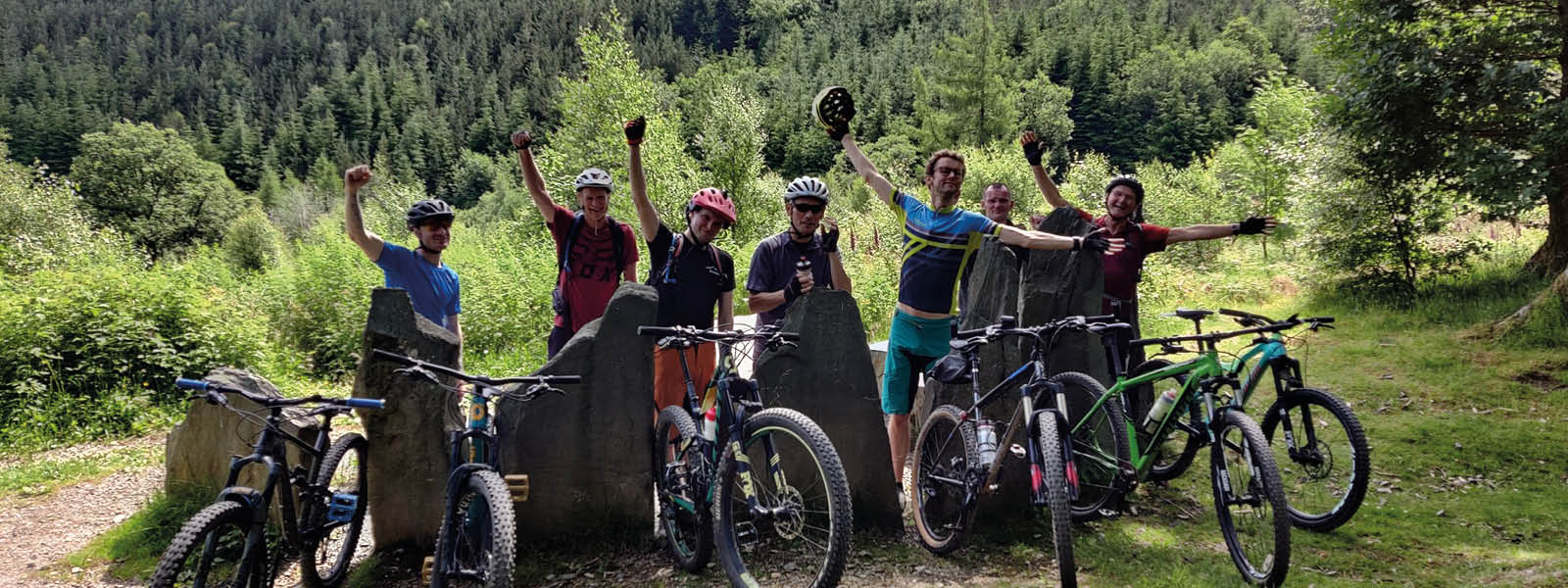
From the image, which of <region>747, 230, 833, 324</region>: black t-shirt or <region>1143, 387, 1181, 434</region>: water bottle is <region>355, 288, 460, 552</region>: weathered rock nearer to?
<region>747, 230, 833, 324</region>: black t-shirt

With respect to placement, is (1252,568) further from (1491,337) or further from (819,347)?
(1491,337)

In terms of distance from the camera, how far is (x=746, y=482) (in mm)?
3318

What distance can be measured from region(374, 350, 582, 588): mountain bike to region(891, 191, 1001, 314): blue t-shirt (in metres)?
2.02

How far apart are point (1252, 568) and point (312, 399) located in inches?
166

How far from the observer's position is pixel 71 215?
26016 millimetres

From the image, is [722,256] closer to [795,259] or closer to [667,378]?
[795,259]

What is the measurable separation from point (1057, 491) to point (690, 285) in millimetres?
2299

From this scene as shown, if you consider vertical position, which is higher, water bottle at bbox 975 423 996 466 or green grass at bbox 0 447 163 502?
water bottle at bbox 975 423 996 466

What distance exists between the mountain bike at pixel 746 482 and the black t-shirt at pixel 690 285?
675 mm

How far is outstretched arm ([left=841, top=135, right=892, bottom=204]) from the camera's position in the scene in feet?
15.1

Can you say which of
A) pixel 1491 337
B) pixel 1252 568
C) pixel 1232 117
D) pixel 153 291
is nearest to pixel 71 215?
pixel 153 291

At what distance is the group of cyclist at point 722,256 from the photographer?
176 inches

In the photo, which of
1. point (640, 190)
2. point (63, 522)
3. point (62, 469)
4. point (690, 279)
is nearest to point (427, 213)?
point (640, 190)

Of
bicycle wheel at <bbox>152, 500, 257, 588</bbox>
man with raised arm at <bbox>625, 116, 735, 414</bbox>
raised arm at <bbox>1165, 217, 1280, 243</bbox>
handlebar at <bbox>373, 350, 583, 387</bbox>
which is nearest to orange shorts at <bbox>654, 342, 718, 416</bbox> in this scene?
man with raised arm at <bbox>625, 116, 735, 414</bbox>
